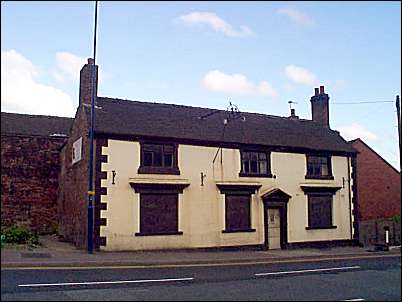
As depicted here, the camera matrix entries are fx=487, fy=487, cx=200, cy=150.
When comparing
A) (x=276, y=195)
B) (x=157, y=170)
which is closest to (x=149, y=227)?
(x=157, y=170)

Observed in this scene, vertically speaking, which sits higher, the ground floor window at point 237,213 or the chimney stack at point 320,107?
the chimney stack at point 320,107

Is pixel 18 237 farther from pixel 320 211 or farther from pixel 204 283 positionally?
pixel 320 211

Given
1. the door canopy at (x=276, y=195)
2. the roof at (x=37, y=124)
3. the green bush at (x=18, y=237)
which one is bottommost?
the green bush at (x=18, y=237)

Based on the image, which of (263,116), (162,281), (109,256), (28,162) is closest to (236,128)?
(263,116)

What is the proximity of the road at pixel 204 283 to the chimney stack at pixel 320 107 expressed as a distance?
15907mm

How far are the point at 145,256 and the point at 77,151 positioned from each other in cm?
725

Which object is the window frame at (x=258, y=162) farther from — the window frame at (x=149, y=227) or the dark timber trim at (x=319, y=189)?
the window frame at (x=149, y=227)

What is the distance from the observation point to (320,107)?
104 ft

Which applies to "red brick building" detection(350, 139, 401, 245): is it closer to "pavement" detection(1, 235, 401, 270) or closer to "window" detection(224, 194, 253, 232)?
"pavement" detection(1, 235, 401, 270)

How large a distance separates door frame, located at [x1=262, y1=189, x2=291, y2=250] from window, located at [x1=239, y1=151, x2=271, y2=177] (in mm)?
1105

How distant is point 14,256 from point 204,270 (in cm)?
686

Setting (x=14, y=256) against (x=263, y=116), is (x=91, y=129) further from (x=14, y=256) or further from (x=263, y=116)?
(x=263, y=116)

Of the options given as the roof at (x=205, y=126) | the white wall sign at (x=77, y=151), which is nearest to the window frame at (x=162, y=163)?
the roof at (x=205, y=126)

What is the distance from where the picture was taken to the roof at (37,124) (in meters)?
32.9
